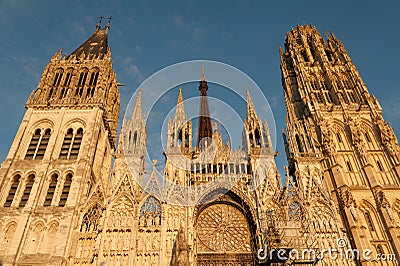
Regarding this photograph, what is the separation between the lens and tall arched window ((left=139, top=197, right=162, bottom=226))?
2216 centimetres

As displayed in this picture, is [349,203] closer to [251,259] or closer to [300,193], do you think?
[300,193]

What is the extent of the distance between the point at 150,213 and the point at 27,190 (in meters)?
9.02

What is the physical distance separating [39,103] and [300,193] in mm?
22699

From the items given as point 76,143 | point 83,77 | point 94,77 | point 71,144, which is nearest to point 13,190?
point 71,144

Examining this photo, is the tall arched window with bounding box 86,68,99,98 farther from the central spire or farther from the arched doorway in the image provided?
the arched doorway

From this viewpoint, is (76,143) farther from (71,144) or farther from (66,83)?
(66,83)

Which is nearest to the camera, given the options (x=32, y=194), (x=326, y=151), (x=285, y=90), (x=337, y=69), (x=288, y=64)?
(x=32, y=194)

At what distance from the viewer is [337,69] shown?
111 ft

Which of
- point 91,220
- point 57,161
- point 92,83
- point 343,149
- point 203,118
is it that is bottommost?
point 91,220

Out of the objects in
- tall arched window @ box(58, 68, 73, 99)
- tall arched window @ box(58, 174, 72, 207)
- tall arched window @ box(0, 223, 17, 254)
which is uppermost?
tall arched window @ box(58, 68, 73, 99)

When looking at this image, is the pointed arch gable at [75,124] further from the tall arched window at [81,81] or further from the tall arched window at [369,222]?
the tall arched window at [369,222]

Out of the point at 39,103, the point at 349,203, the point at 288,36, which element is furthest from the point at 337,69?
the point at 39,103

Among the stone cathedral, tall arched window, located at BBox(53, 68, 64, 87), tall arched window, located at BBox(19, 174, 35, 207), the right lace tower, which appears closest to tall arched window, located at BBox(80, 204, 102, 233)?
the stone cathedral

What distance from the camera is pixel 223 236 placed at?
22.9 meters
